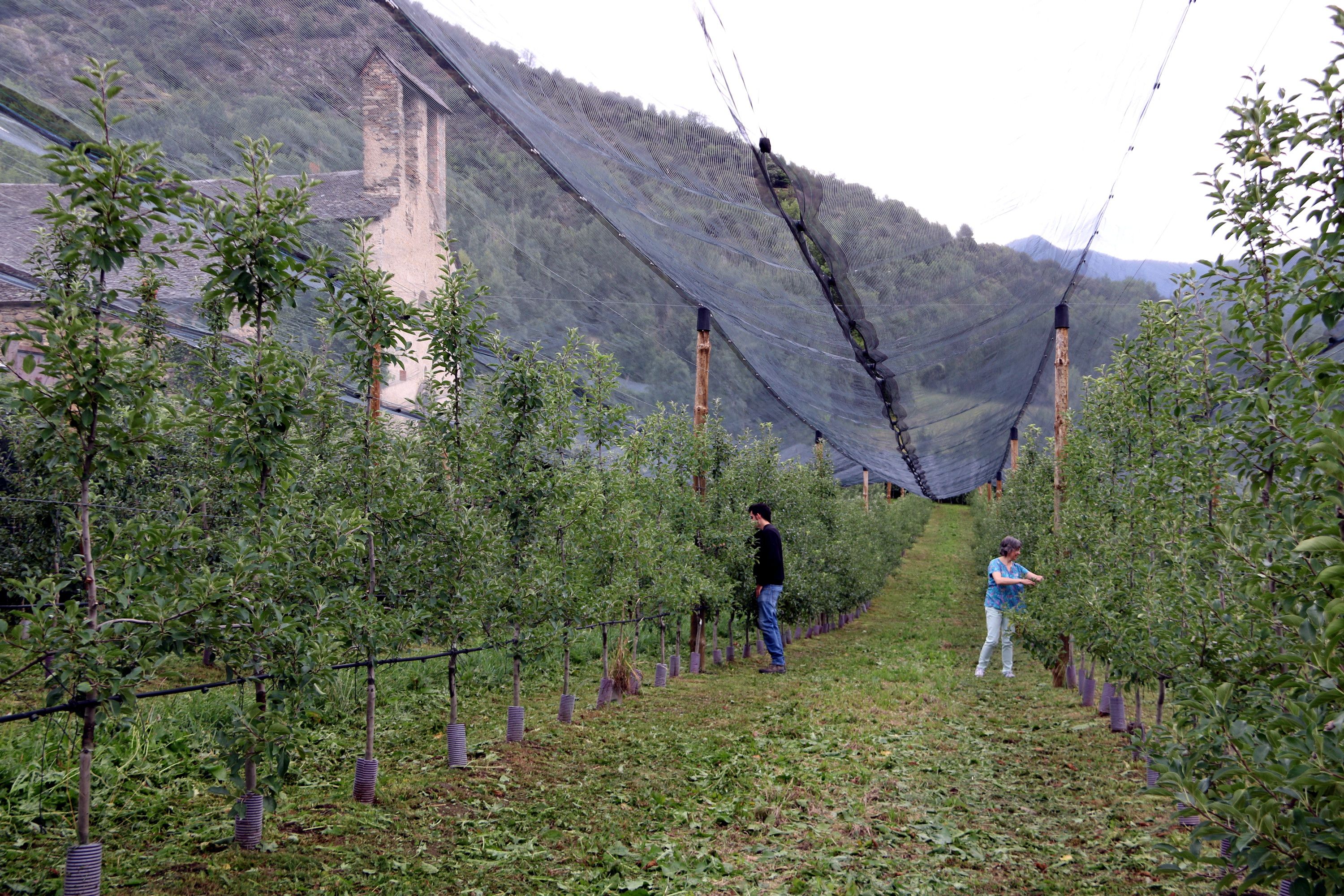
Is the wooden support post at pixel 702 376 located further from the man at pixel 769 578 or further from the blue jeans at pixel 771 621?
the blue jeans at pixel 771 621

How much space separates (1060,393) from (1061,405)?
0.17 m

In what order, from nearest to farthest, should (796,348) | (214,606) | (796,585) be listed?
(214,606) < (796,348) < (796,585)

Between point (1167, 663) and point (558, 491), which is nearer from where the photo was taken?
point (1167, 663)

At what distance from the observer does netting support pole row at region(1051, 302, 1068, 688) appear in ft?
36.3

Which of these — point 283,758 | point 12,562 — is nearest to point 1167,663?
point 283,758

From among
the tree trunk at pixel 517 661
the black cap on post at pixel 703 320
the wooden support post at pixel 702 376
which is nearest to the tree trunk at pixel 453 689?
the tree trunk at pixel 517 661

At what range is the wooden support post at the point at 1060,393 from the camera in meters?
11.1

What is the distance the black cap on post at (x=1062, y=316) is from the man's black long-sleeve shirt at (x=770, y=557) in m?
4.86

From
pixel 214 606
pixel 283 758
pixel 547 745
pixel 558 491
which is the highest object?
pixel 558 491

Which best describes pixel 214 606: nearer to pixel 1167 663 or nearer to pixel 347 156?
pixel 347 156

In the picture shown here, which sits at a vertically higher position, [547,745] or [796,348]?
[796,348]

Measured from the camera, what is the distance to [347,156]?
791 centimetres

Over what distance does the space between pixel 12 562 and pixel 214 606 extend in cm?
820

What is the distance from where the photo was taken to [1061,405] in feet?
37.2
